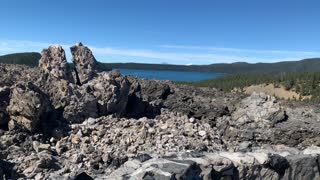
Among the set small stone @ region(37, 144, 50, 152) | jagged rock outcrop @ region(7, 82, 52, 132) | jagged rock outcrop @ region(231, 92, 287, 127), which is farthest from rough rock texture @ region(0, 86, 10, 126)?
jagged rock outcrop @ region(231, 92, 287, 127)

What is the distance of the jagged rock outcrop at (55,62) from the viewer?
1902cm

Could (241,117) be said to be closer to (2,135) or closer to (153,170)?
(2,135)

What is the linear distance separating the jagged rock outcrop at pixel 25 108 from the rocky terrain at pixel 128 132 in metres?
0.03

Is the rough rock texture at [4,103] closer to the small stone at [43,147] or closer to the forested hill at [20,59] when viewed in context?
the small stone at [43,147]

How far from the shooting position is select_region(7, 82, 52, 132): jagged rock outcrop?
15.4 m

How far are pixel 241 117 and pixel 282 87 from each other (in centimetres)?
3717

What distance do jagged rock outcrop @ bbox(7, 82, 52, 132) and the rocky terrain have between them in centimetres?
3

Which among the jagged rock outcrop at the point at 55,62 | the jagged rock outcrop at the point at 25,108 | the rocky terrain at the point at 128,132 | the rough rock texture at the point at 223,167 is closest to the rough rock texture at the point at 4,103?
the rocky terrain at the point at 128,132

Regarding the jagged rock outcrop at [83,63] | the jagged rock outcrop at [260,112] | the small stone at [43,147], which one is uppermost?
the jagged rock outcrop at [83,63]

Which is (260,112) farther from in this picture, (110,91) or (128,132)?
(110,91)

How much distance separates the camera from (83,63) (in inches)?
808

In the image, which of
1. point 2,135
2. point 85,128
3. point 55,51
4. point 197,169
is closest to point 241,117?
point 85,128

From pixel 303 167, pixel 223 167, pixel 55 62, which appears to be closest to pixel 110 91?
pixel 55 62

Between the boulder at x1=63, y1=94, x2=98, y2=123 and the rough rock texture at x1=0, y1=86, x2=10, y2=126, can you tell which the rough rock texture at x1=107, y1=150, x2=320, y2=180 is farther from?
the boulder at x1=63, y1=94, x2=98, y2=123
